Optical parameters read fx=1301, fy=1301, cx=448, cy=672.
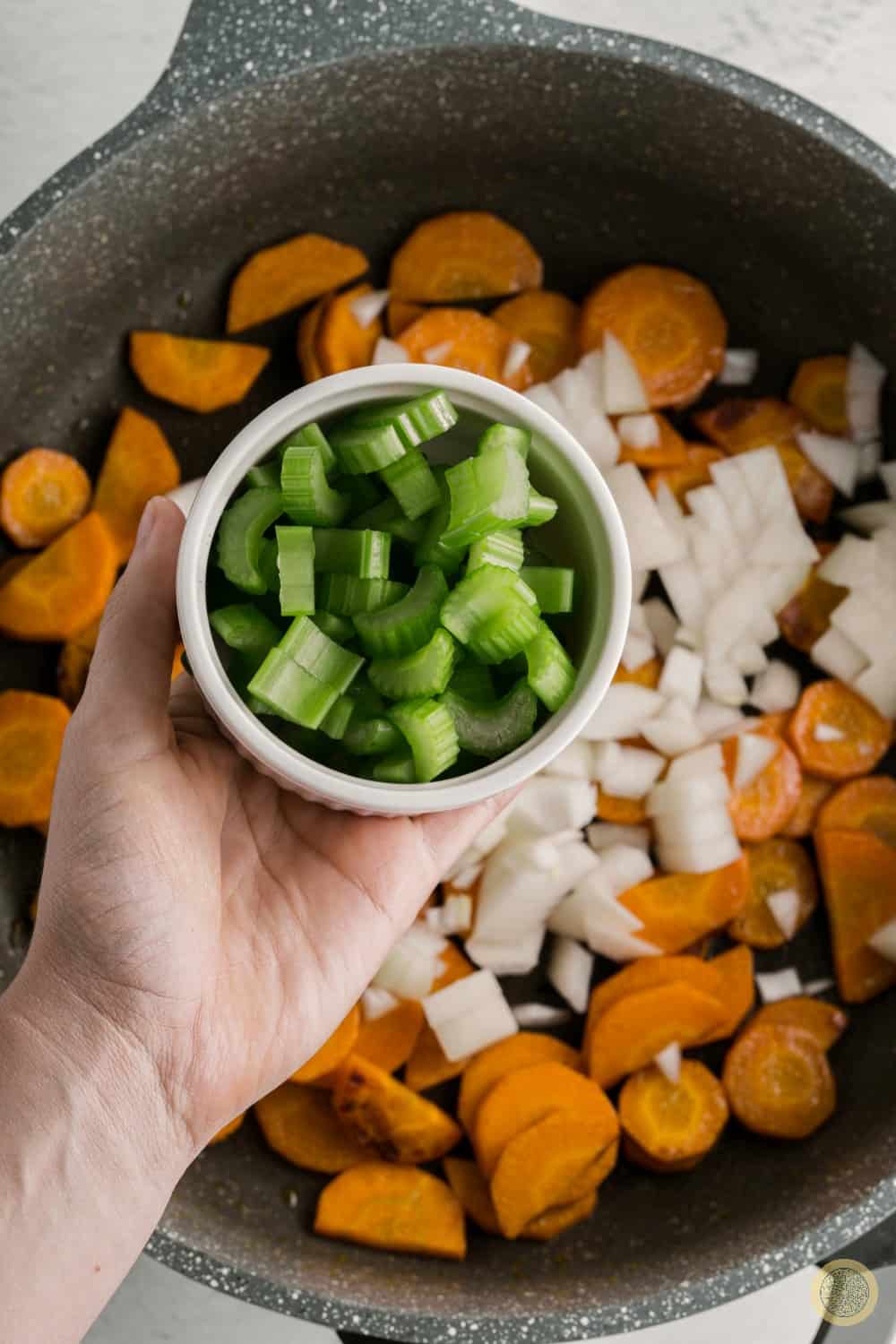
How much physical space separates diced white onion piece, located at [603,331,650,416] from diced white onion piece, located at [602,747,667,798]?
44cm

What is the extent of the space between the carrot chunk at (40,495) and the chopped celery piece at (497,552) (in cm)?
79

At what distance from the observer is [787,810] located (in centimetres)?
164

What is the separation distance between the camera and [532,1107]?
1.53 metres

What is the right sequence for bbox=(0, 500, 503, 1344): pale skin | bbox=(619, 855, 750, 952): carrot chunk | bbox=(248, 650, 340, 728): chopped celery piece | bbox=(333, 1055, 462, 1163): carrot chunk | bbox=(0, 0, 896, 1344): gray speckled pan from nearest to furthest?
bbox=(248, 650, 340, 728): chopped celery piece, bbox=(0, 500, 503, 1344): pale skin, bbox=(0, 0, 896, 1344): gray speckled pan, bbox=(333, 1055, 462, 1163): carrot chunk, bbox=(619, 855, 750, 952): carrot chunk

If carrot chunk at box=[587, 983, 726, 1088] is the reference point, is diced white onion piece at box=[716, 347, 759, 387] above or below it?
above

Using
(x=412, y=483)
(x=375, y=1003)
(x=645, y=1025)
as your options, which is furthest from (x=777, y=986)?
(x=412, y=483)

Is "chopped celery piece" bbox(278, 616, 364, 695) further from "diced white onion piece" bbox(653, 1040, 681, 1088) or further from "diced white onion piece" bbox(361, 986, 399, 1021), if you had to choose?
"diced white onion piece" bbox(653, 1040, 681, 1088)

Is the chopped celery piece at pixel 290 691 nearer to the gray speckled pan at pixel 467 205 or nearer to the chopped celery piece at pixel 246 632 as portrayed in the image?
the chopped celery piece at pixel 246 632

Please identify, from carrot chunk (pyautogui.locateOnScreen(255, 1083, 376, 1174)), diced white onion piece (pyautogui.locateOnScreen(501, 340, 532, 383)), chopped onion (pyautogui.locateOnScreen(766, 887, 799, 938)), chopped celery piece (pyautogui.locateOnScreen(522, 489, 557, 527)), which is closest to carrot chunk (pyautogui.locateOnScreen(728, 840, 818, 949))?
chopped onion (pyautogui.locateOnScreen(766, 887, 799, 938))

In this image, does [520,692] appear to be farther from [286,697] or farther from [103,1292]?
[103,1292]

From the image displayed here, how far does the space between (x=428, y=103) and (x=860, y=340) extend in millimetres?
637

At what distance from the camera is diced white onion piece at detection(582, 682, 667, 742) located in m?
1.62

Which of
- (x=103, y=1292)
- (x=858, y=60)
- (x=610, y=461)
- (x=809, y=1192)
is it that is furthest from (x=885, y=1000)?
(x=858, y=60)

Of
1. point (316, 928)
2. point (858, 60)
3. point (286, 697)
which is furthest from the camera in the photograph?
point (858, 60)
